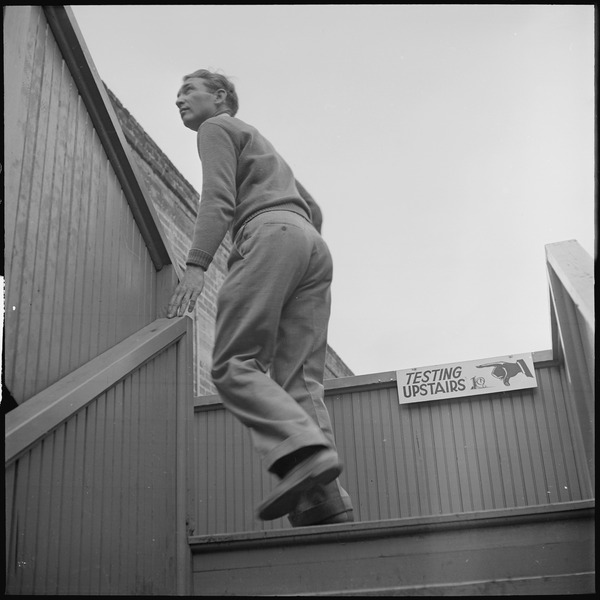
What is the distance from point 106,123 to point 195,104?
28 centimetres

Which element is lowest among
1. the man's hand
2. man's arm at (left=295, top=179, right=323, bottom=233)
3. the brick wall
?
the man's hand

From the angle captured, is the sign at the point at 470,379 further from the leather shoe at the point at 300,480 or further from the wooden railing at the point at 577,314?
the leather shoe at the point at 300,480

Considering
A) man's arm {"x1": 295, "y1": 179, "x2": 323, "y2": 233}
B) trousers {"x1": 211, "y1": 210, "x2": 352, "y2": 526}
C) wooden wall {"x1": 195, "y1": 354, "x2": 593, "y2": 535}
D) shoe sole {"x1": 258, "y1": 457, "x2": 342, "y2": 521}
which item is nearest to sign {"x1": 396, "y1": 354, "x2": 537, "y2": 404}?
wooden wall {"x1": 195, "y1": 354, "x2": 593, "y2": 535}

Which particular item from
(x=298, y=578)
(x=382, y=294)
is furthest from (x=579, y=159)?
(x=298, y=578)

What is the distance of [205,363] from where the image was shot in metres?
5.27

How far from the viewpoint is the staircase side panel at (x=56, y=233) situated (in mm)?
1974

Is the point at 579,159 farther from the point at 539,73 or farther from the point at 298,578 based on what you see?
the point at 298,578

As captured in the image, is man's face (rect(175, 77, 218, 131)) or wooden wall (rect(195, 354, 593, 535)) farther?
wooden wall (rect(195, 354, 593, 535))

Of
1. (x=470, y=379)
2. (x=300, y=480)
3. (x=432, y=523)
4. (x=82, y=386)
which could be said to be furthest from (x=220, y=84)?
(x=470, y=379)

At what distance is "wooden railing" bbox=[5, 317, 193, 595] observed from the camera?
178cm

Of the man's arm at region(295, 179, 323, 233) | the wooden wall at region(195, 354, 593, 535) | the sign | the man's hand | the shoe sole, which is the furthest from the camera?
the sign

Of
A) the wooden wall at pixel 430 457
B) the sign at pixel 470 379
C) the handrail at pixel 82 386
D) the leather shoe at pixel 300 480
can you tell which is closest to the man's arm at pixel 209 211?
the handrail at pixel 82 386

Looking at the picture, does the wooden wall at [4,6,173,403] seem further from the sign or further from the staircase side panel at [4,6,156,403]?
the sign

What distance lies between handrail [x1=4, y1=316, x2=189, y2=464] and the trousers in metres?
0.30
